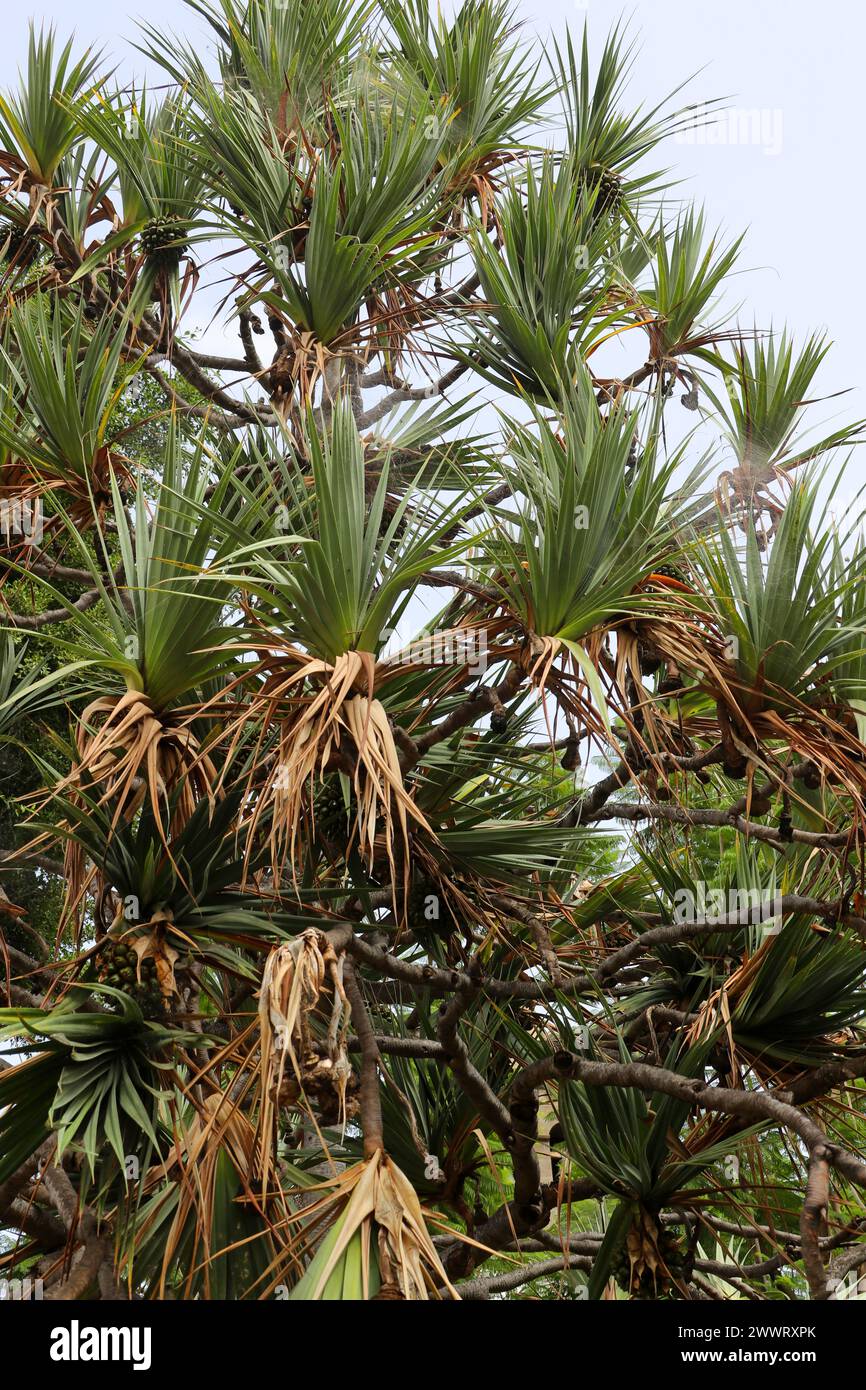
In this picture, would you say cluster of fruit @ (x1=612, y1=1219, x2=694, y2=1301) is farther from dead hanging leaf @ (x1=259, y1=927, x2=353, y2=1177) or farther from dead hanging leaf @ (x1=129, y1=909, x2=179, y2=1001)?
dead hanging leaf @ (x1=129, y1=909, x2=179, y2=1001)

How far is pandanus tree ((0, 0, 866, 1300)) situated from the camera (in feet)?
8.54

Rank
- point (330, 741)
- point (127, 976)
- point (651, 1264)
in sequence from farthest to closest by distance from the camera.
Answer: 1. point (651, 1264)
2. point (127, 976)
3. point (330, 741)

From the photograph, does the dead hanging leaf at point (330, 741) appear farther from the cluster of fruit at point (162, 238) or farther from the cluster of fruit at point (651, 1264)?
the cluster of fruit at point (162, 238)

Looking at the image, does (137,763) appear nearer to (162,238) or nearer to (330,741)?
(330,741)

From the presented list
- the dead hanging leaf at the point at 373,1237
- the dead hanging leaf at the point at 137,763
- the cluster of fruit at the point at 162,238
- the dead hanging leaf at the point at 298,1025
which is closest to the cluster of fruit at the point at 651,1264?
the dead hanging leaf at the point at 373,1237

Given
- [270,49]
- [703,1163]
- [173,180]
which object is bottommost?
[703,1163]

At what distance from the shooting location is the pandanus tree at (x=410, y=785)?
8.54ft

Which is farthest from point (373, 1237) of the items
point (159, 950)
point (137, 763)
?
point (137, 763)

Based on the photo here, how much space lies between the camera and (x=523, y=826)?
3.23 meters

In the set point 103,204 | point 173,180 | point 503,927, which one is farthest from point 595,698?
point 103,204

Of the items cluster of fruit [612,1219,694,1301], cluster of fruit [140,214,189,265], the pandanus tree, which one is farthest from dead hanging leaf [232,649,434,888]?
cluster of fruit [140,214,189,265]

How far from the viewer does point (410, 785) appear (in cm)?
311
